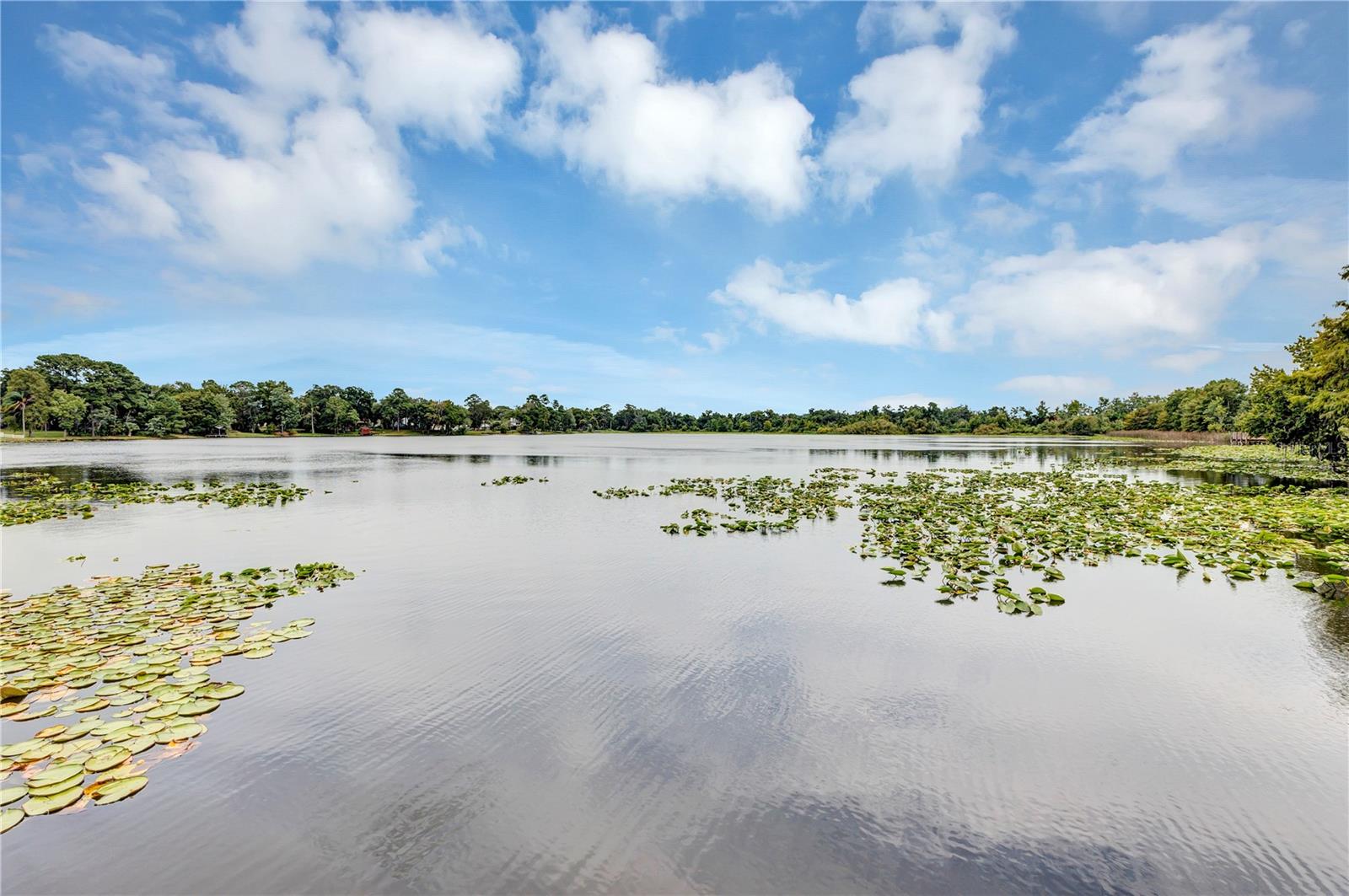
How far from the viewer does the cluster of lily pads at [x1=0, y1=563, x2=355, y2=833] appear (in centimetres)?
465

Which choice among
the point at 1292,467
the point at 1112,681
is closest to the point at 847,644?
the point at 1112,681

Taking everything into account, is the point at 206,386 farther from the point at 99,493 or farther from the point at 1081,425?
the point at 1081,425

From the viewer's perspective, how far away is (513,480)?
2948 centimetres

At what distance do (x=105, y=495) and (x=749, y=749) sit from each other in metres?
28.2

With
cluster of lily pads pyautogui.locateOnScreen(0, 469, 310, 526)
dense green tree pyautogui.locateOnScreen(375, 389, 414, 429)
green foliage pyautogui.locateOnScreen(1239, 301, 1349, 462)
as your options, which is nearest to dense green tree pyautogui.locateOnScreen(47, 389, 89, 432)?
dense green tree pyautogui.locateOnScreen(375, 389, 414, 429)

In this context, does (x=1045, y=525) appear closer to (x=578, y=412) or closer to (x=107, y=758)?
(x=107, y=758)

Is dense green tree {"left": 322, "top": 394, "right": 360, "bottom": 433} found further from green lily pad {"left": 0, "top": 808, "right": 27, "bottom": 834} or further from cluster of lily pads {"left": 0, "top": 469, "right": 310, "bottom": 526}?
green lily pad {"left": 0, "top": 808, "right": 27, "bottom": 834}

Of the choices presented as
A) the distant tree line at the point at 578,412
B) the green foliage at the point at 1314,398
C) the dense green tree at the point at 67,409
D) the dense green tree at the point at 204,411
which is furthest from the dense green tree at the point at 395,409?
the green foliage at the point at 1314,398

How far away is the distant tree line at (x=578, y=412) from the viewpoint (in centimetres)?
3409

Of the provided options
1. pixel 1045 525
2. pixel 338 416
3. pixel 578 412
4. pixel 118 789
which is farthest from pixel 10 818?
pixel 578 412

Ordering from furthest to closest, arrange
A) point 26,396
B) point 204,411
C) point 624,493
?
point 204,411, point 26,396, point 624,493

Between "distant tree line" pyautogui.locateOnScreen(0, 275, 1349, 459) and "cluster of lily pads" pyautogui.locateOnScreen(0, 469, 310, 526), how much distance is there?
4207 cm

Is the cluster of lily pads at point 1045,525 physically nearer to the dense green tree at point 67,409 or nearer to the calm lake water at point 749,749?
the calm lake water at point 749,749

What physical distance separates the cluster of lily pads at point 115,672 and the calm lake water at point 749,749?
9.6 inches
